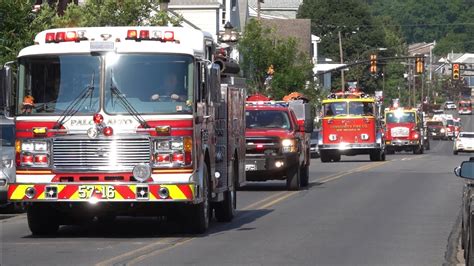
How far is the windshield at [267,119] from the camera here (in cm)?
3103

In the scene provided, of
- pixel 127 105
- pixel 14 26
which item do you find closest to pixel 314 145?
pixel 14 26

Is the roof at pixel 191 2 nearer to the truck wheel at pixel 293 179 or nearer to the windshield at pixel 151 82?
the truck wheel at pixel 293 179

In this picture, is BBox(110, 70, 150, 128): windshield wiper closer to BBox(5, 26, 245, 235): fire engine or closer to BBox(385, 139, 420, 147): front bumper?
BBox(5, 26, 245, 235): fire engine

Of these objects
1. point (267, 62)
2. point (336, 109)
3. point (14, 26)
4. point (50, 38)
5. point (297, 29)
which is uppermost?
point (297, 29)

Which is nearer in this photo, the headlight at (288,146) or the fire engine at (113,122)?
the fire engine at (113,122)

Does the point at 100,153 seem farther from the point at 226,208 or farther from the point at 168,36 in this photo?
the point at 226,208

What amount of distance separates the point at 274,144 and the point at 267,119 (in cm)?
138

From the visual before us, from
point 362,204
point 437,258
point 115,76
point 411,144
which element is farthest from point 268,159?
point 411,144

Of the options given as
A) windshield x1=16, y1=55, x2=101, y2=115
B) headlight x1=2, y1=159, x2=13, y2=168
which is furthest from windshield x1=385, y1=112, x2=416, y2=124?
windshield x1=16, y1=55, x2=101, y2=115

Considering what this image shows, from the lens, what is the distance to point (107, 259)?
15.5 m

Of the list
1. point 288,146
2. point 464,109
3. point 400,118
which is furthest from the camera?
point 464,109

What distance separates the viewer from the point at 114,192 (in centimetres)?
1769

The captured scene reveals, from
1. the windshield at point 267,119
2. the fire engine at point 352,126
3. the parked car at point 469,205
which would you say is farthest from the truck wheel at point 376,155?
the parked car at point 469,205

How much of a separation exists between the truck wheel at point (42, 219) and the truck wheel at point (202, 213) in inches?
81.1
